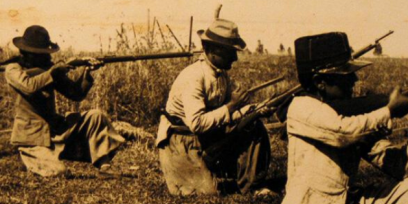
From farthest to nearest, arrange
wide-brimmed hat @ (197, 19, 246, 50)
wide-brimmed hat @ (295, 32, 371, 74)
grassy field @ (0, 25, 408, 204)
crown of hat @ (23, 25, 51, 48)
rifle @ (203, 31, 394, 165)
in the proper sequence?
crown of hat @ (23, 25, 51, 48) < grassy field @ (0, 25, 408, 204) < wide-brimmed hat @ (197, 19, 246, 50) < rifle @ (203, 31, 394, 165) < wide-brimmed hat @ (295, 32, 371, 74)

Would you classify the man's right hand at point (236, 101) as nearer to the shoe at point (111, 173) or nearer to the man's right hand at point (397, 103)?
the shoe at point (111, 173)

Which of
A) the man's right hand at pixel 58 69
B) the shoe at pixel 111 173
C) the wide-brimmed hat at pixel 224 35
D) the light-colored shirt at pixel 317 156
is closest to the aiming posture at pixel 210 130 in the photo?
the wide-brimmed hat at pixel 224 35

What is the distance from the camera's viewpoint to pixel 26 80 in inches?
279

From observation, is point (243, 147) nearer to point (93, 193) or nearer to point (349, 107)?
point (93, 193)

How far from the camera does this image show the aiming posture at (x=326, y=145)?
3525mm

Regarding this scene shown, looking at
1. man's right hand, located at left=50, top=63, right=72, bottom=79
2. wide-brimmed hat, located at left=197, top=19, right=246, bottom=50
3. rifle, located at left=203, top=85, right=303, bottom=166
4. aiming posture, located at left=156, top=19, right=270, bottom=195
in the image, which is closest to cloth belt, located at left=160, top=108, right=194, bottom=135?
aiming posture, located at left=156, top=19, right=270, bottom=195

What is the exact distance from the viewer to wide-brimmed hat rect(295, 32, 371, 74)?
3582 millimetres

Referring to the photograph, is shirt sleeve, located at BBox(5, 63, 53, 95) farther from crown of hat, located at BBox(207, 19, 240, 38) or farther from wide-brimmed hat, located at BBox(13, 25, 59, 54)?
crown of hat, located at BBox(207, 19, 240, 38)

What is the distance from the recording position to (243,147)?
19.9 feet

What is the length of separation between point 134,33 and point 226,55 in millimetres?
5403

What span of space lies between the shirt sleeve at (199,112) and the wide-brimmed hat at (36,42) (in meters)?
2.47

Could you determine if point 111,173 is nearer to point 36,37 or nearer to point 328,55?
point 36,37

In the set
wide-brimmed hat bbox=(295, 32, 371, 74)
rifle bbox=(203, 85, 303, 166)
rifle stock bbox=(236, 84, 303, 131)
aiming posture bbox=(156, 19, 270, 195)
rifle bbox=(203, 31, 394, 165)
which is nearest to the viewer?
wide-brimmed hat bbox=(295, 32, 371, 74)

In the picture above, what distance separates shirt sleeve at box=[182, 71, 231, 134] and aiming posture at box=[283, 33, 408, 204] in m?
1.97
